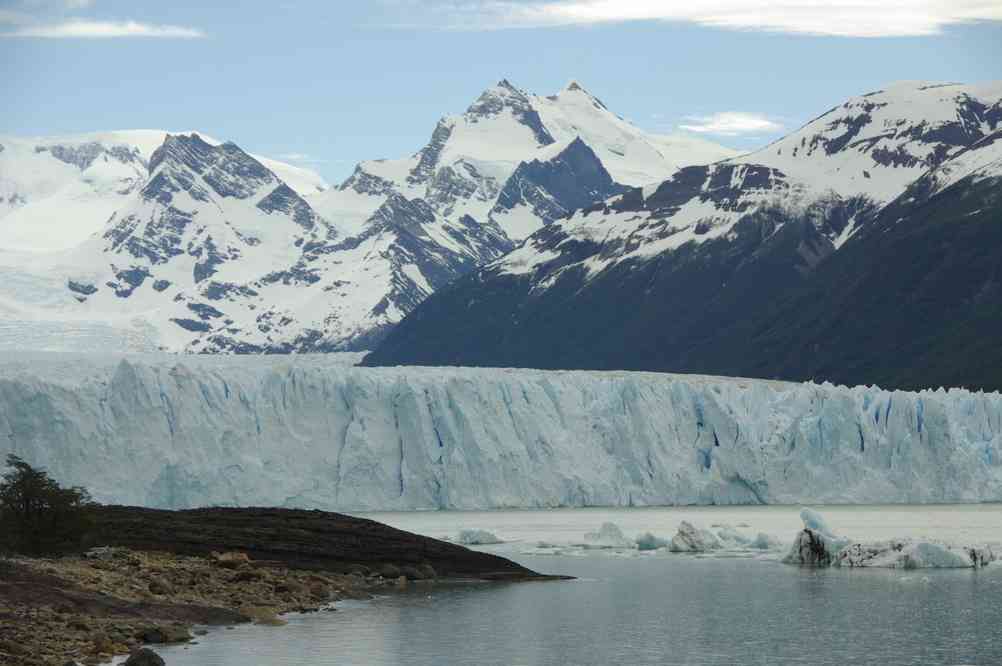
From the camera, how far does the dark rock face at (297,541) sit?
1737 inches

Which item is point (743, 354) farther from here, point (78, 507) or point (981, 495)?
point (78, 507)

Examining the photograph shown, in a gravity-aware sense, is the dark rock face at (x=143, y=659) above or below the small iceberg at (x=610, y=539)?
below

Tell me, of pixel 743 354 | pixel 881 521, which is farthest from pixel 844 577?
pixel 743 354

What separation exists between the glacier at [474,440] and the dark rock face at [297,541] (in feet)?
56.7

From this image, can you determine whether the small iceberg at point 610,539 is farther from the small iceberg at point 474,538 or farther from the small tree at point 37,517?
the small tree at point 37,517

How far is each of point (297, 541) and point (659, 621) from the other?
1249 centimetres

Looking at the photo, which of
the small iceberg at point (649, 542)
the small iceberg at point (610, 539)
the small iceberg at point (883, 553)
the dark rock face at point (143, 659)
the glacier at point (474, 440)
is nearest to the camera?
the dark rock face at point (143, 659)

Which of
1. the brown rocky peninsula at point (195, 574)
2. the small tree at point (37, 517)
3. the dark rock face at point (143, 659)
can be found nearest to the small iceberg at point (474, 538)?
the brown rocky peninsula at point (195, 574)

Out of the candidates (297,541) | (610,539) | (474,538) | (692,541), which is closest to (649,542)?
(692,541)

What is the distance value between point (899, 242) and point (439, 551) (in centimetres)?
14831

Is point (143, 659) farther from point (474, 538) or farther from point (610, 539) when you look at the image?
point (610, 539)

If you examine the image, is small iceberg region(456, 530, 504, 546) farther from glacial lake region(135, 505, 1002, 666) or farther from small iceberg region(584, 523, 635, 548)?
small iceberg region(584, 523, 635, 548)

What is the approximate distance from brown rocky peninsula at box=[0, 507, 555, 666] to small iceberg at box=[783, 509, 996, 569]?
7651 millimetres

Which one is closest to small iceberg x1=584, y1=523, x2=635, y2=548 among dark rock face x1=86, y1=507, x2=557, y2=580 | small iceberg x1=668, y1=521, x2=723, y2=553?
small iceberg x1=668, y1=521, x2=723, y2=553
